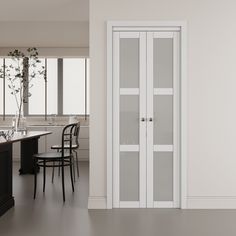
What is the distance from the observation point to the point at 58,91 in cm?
796

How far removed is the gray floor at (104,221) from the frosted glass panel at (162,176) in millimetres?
181

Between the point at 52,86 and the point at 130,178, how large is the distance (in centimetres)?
450

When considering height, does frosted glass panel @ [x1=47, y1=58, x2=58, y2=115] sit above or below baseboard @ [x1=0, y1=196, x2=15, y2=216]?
above

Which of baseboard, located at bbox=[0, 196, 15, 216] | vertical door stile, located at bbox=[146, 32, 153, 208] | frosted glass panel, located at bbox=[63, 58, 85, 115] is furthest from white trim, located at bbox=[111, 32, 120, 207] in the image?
frosted glass panel, located at bbox=[63, 58, 85, 115]

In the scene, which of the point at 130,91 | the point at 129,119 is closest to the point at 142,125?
the point at 129,119

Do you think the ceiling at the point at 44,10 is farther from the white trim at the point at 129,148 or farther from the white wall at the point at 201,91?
the white trim at the point at 129,148

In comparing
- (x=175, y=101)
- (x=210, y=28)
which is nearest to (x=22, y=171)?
(x=175, y=101)

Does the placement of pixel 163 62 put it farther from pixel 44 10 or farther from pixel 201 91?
pixel 44 10

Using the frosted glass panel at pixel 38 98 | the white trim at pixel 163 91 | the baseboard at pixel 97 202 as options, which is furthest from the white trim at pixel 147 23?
the frosted glass panel at pixel 38 98

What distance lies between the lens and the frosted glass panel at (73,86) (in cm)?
795

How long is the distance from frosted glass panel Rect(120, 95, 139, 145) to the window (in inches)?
159

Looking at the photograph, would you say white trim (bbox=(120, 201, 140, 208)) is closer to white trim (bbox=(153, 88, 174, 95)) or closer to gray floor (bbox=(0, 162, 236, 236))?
gray floor (bbox=(0, 162, 236, 236))

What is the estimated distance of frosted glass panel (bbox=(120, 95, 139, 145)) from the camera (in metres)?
3.99

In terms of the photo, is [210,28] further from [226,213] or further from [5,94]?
[5,94]
